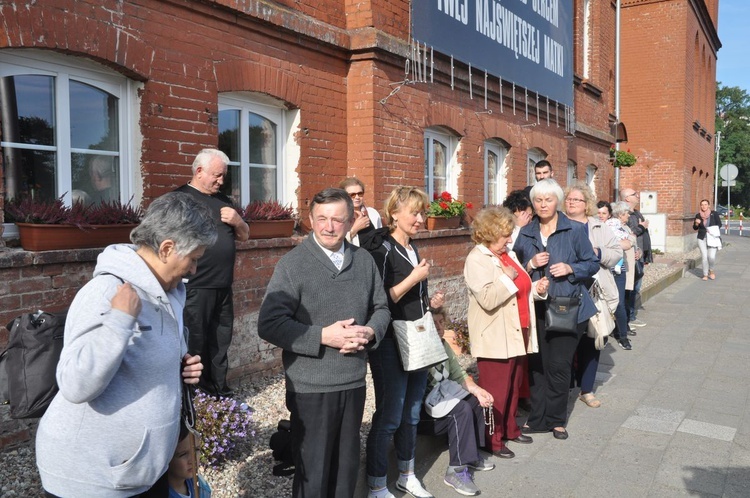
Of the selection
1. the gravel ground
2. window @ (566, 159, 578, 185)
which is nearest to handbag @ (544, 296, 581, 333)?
the gravel ground

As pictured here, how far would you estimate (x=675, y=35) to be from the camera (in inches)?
870

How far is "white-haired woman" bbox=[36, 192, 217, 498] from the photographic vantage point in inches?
80.5

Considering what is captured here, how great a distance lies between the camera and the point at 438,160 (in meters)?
9.27

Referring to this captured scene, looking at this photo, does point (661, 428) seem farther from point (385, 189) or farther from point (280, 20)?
point (280, 20)

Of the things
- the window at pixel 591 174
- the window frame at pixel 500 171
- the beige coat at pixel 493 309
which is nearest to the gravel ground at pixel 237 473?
the beige coat at pixel 493 309

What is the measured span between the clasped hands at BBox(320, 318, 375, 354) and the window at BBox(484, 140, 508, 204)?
7.90 metres

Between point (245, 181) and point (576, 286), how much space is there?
3.19 meters

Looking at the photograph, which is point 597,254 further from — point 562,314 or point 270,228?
point 270,228

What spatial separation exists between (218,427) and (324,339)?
1399 mm

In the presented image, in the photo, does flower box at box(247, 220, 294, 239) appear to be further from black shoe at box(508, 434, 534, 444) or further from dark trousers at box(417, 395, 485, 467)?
black shoe at box(508, 434, 534, 444)

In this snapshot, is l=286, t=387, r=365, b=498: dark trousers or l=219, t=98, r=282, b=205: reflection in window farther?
l=219, t=98, r=282, b=205: reflection in window

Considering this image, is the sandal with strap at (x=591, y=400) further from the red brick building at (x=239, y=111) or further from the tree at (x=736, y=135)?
the tree at (x=736, y=135)

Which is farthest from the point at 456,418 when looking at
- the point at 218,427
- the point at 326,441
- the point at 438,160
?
the point at 438,160

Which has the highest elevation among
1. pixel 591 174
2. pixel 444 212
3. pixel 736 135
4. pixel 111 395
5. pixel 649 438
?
pixel 736 135
